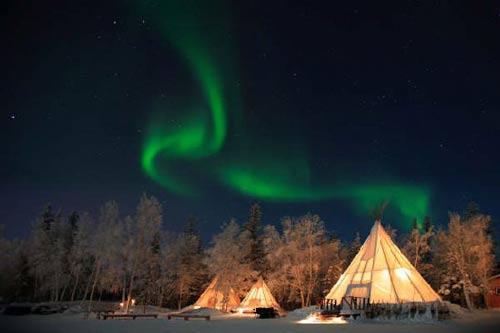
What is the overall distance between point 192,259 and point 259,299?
16.5 m

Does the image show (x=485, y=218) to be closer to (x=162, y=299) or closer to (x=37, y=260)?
(x=162, y=299)

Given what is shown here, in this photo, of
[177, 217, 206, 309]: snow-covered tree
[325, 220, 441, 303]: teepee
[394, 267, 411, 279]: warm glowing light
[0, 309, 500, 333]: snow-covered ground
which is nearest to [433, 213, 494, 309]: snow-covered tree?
[325, 220, 441, 303]: teepee

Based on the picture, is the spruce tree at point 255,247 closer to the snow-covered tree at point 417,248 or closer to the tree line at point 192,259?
the tree line at point 192,259

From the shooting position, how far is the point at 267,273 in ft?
154

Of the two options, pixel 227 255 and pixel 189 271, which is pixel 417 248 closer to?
pixel 227 255

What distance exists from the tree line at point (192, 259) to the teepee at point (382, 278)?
10684 millimetres

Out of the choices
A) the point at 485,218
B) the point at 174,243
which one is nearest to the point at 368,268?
the point at 485,218

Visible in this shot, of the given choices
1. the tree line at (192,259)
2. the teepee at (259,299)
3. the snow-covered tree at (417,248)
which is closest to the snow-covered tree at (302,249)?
the tree line at (192,259)

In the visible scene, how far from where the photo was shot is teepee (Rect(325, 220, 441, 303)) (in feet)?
82.1

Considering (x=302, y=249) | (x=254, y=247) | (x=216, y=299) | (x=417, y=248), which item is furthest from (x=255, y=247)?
(x=417, y=248)

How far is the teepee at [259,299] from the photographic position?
38.6m

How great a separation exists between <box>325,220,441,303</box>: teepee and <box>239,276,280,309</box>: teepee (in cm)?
1242

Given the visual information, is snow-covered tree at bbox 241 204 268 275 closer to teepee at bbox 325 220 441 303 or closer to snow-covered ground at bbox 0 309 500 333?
teepee at bbox 325 220 441 303

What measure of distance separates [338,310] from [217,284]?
20.0 meters
